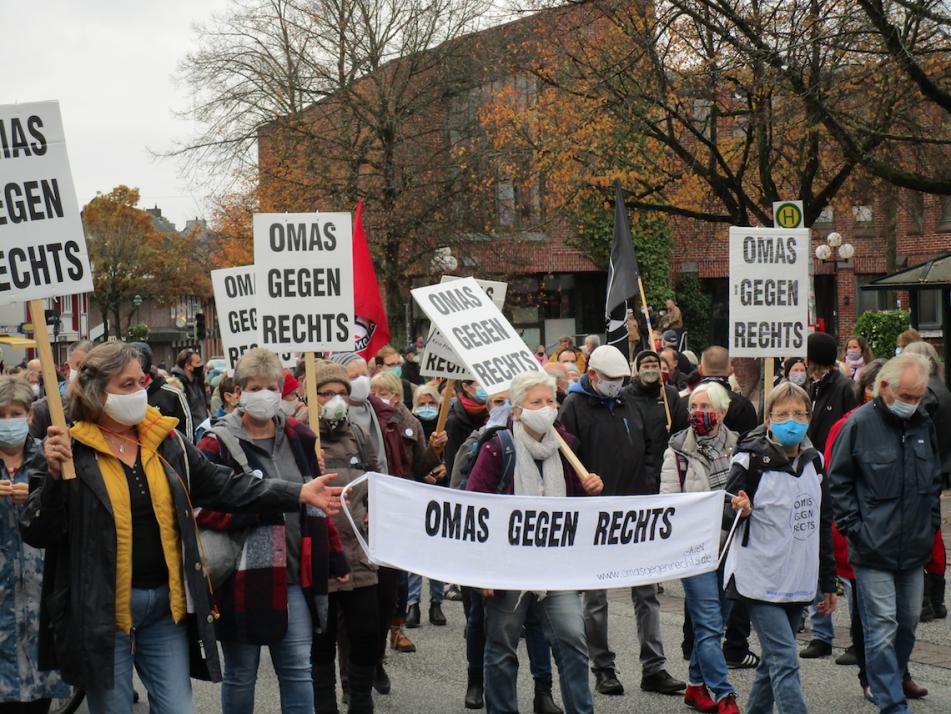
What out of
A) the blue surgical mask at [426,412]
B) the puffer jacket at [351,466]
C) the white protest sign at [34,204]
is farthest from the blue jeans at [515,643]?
the blue surgical mask at [426,412]

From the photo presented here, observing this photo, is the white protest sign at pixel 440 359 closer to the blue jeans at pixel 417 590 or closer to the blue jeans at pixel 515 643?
the blue jeans at pixel 417 590

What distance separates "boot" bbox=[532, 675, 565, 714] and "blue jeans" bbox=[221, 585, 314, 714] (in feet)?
6.85

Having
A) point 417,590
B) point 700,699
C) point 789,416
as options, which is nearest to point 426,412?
point 417,590

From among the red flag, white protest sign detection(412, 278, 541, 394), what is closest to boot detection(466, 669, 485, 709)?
white protest sign detection(412, 278, 541, 394)

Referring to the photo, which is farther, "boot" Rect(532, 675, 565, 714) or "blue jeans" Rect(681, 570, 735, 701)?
"boot" Rect(532, 675, 565, 714)

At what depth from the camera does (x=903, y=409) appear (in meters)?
6.72

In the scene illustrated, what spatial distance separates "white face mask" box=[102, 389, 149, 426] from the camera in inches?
196

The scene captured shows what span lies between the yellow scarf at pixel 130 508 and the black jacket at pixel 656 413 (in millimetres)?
4086

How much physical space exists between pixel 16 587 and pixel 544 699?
9.81ft

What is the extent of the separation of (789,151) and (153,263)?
51.9 metres

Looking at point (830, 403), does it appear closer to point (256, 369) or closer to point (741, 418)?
point (741, 418)

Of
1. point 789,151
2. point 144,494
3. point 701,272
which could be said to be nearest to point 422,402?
point 144,494

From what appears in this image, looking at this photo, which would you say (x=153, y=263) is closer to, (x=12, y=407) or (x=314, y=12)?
(x=314, y=12)

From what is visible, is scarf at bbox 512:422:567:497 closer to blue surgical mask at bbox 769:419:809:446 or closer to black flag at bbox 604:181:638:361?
blue surgical mask at bbox 769:419:809:446
